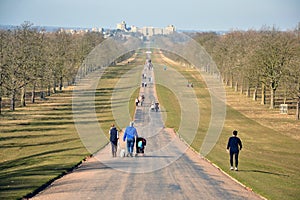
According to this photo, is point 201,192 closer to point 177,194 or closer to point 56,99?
point 177,194

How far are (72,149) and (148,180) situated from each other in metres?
15.1

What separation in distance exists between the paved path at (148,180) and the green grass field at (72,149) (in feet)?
3.45

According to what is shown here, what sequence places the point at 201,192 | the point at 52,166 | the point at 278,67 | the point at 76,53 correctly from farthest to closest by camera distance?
the point at 76,53 → the point at 278,67 → the point at 52,166 → the point at 201,192

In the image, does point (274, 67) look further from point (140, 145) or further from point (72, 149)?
point (140, 145)

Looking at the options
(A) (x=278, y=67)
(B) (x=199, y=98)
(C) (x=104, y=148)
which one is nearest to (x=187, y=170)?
(C) (x=104, y=148)

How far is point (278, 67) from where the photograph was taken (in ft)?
250

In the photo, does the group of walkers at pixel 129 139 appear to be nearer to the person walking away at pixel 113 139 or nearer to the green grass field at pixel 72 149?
the person walking away at pixel 113 139

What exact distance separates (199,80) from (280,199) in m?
104

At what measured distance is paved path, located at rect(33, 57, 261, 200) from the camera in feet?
56.8

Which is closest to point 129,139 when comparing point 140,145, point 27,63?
point 140,145

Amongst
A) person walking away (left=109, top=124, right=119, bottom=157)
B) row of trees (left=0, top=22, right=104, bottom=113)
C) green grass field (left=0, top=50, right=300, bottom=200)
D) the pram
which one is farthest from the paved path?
row of trees (left=0, top=22, right=104, bottom=113)

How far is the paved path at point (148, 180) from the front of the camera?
56.8 ft

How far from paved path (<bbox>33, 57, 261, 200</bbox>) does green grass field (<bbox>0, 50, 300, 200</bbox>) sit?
3.45 feet

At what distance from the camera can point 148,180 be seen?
65.3ft
